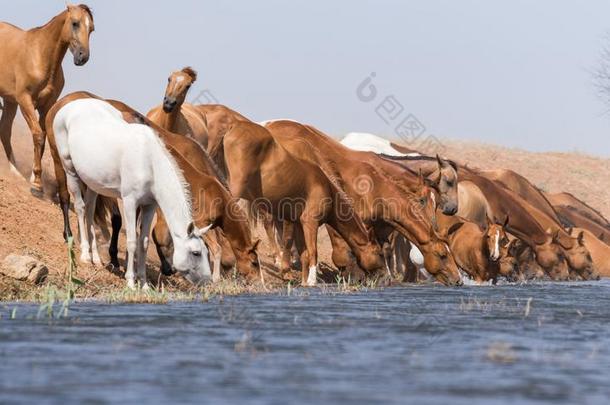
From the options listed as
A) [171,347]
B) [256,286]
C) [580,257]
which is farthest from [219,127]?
[171,347]

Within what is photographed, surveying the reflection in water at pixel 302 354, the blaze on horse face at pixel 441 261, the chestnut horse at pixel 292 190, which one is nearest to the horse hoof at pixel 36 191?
the chestnut horse at pixel 292 190

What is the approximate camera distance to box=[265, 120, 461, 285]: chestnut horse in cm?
1934

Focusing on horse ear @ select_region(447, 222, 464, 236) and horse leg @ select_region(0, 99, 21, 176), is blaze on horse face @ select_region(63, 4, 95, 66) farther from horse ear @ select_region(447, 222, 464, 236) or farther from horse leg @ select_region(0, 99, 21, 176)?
horse ear @ select_region(447, 222, 464, 236)

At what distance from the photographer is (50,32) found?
1884cm

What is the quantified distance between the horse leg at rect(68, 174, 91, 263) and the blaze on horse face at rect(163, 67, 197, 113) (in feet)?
9.09

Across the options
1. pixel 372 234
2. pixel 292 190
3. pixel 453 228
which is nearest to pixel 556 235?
pixel 453 228

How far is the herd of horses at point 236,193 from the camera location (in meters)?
15.4

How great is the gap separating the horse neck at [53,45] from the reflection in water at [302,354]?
6664 mm

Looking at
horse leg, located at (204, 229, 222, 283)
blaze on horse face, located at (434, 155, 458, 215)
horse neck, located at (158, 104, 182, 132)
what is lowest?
horse leg, located at (204, 229, 222, 283)

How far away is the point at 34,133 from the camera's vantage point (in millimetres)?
18500

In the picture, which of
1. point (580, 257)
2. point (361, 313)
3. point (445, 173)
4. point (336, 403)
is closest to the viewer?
point (336, 403)

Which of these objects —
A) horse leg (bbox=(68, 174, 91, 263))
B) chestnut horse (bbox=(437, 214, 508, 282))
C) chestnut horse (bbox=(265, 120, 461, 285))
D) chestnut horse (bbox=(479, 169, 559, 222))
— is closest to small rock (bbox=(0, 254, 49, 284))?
horse leg (bbox=(68, 174, 91, 263))

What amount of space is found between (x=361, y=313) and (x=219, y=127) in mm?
10209

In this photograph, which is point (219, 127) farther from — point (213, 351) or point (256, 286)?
point (213, 351)
